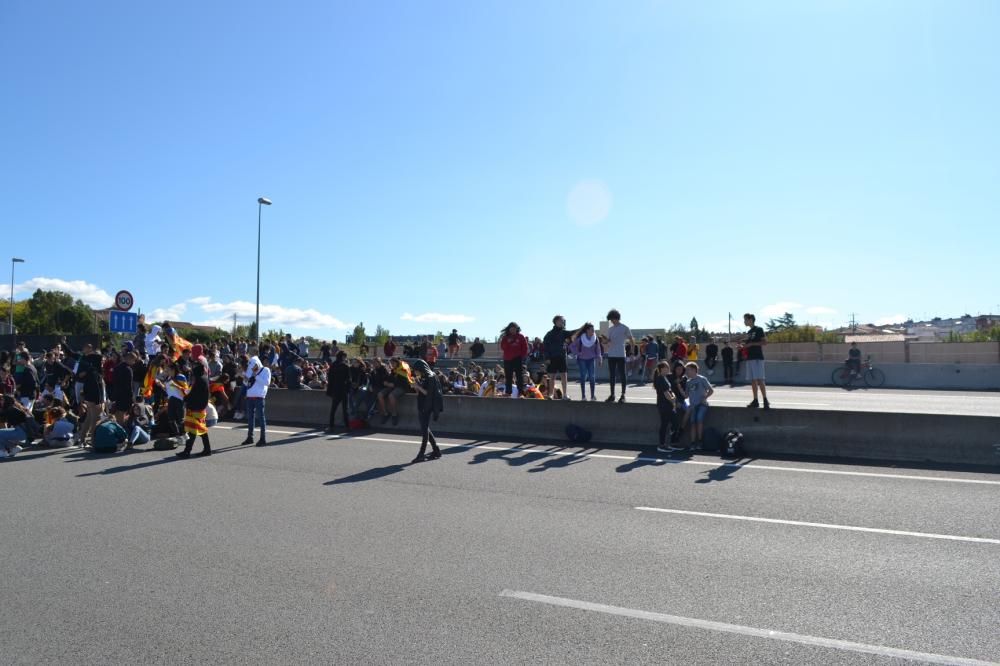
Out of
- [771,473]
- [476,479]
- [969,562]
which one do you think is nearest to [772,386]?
[771,473]

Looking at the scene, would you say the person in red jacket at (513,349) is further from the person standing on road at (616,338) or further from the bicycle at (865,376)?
the bicycle at (865,376)

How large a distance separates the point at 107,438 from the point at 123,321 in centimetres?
849

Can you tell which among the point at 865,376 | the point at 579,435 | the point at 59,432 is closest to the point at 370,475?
the point at 579,435

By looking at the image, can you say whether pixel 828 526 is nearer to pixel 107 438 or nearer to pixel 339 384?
pixel 339 384

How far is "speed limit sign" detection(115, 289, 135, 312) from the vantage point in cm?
2181

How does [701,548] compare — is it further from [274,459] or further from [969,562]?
[274,459]

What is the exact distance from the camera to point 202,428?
13.0m

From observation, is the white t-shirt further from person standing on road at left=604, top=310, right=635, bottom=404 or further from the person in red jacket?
person standing on road at left=604, top=310, right=635, bottom=404

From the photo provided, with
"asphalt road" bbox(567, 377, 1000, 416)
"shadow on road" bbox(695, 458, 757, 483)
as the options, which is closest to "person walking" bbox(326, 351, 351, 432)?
"asphalt road" bbox(567, 377, 1000, 416)

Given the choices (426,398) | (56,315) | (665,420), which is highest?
(56,315)

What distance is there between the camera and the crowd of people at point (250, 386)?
13.0 m

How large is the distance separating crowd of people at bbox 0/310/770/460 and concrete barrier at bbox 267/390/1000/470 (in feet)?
2.14

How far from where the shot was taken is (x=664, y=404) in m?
12.8

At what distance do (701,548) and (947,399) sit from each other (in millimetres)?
17895
